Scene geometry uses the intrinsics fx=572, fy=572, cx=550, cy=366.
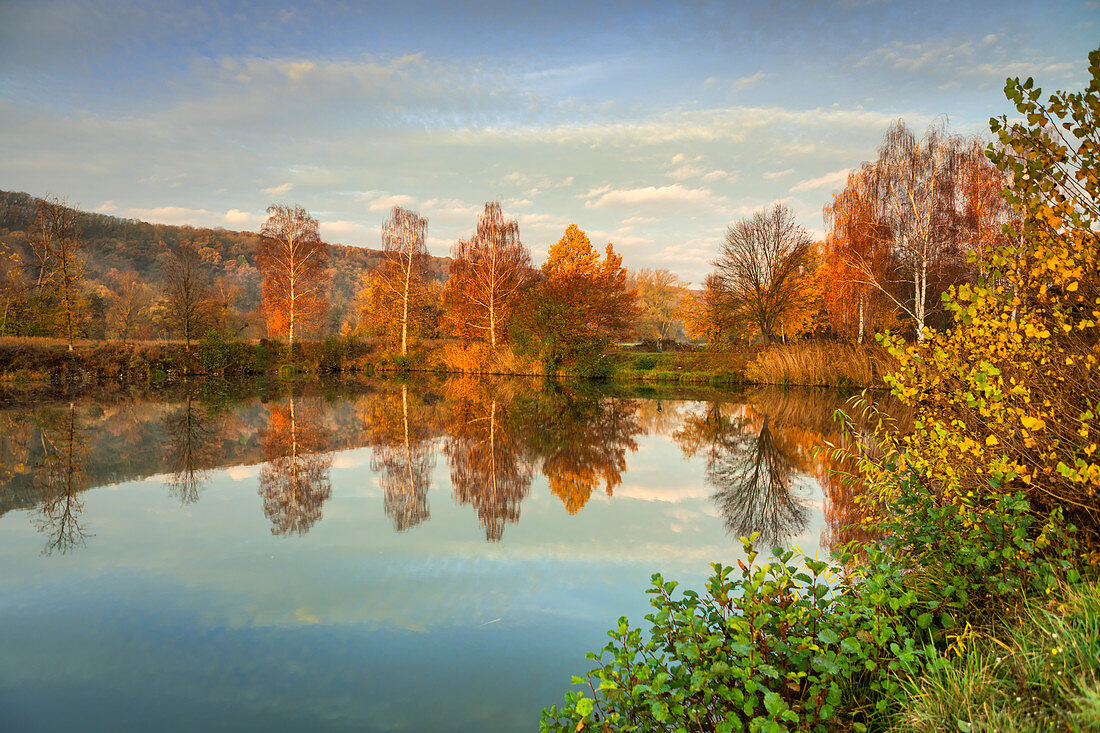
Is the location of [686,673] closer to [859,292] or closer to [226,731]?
[226,731]

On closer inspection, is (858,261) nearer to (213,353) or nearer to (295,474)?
(295,474)

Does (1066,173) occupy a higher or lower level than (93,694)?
higher

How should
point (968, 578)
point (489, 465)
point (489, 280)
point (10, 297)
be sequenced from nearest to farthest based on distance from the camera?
point (968, 578)
point (489, 465)
point (10, 297)
point (489, 280)

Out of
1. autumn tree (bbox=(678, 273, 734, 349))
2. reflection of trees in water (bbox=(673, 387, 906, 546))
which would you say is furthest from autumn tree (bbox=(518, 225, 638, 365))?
reflection of trees in water (bbox=(673, 387, 906, 546))

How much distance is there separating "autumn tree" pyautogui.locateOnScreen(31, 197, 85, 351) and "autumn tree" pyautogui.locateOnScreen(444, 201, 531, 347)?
18430 mm

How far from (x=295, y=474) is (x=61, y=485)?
3.00 metres

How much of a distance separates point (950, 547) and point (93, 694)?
193 inches

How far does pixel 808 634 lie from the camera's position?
266cm

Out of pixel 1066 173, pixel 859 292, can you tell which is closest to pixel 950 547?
pixel 1066 173

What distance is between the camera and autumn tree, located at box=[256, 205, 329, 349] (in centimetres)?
3438

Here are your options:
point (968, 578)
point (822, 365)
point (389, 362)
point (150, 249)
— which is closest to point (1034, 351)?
point (968, 578)

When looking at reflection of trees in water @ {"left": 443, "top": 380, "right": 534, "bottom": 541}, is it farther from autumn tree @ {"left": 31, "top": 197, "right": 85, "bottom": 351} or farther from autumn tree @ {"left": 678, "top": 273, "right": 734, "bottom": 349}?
autumn tree @ {"left": 31, "top": 197, "right": 85, "bottom": 351}

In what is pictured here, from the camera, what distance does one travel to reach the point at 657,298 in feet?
243

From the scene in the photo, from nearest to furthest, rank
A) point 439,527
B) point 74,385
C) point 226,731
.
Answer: point 226,731 < point 439,527 < point 74,385
